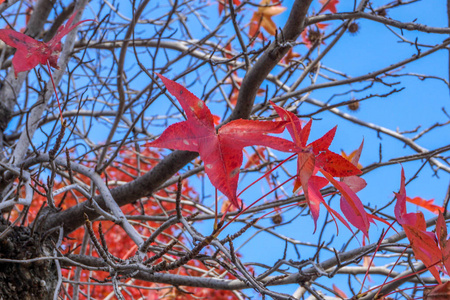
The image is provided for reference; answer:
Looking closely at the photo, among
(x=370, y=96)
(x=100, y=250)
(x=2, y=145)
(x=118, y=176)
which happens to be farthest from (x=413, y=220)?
(x=118, y=176)

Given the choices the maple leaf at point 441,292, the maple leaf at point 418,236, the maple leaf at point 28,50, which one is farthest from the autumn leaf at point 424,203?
the maple leaf at point 28,50

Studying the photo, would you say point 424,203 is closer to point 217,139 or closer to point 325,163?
point 325,163

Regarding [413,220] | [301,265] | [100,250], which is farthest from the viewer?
[301,265]

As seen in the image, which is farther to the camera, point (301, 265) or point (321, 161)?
point (301, 265)

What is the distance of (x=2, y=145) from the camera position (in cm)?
250

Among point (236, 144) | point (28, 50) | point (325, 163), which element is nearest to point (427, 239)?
point (325, 163)

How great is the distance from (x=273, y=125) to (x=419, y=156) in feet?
3.93

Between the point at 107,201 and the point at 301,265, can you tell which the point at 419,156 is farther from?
the point at 107,201

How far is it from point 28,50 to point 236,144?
669 mm

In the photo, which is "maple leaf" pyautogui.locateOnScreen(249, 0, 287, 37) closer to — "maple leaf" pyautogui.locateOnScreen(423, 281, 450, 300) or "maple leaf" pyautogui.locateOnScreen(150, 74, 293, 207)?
"maple leaf" pyautogui.locateOnScreen(150, 74, 293, 207)

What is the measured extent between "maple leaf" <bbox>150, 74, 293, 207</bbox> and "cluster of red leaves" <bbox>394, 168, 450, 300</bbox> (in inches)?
12.1

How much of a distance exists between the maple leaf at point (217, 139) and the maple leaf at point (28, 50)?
1.63ft

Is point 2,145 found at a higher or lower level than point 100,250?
higher

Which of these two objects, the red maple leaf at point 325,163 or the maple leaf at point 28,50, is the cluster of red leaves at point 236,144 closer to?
the red maple leaf at point 325,163
